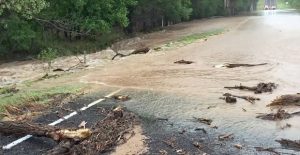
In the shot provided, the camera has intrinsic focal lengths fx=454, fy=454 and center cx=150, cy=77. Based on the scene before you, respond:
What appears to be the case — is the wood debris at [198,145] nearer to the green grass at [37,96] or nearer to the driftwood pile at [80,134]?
the driftwood pile at [80,134]

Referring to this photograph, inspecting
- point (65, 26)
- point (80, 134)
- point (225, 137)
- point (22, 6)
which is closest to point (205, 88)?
point (225, 137)

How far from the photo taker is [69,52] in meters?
33.3

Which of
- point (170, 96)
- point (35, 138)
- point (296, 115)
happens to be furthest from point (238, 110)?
point (35, 138)

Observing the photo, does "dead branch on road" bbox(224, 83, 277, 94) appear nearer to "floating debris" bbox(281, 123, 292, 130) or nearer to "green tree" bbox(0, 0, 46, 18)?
"floating debris" bbox(281, 123, 292, 130)

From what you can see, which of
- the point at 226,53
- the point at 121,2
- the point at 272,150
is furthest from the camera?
the point at 121,2

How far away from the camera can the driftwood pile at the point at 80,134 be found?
9180 mm

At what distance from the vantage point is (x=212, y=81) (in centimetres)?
1761

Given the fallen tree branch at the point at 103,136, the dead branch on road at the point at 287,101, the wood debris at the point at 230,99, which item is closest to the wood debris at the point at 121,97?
the fallen tree branch at the point at 103,136

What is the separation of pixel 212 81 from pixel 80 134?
8905mm

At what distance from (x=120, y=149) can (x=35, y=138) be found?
6.50 ft

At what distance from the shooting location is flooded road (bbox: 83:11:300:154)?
11.3m

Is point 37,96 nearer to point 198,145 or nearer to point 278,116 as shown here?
point 198,145

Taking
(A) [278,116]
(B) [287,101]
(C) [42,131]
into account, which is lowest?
(A) [278,116]

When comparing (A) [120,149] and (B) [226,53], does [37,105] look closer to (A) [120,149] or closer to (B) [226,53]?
(A) [120,149]
